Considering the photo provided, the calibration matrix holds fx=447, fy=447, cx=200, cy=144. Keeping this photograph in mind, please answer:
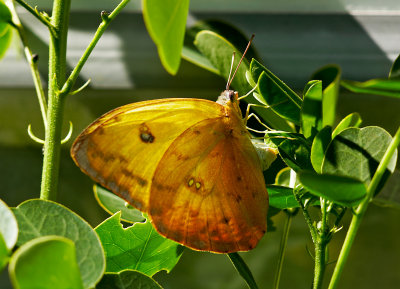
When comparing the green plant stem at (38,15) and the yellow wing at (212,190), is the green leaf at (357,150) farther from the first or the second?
the green plant stem at (38,15)

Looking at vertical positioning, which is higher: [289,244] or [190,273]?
[289,244]

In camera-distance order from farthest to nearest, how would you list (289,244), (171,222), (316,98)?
(289,244), (171,222), (316,98)

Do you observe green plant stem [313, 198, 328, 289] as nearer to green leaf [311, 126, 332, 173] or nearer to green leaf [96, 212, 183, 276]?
green leaf [311, 126, 332, 173]

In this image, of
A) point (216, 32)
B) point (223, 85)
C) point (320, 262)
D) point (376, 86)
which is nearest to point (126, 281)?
point (320, 262)

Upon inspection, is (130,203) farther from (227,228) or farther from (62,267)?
(62,267)

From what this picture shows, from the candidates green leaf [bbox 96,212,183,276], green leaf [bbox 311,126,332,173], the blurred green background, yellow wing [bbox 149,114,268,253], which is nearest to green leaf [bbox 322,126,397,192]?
green leaf [bbox 311,126,332,173]

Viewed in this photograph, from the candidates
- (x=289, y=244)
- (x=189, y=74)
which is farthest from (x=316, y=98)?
(x=289, y=244)
